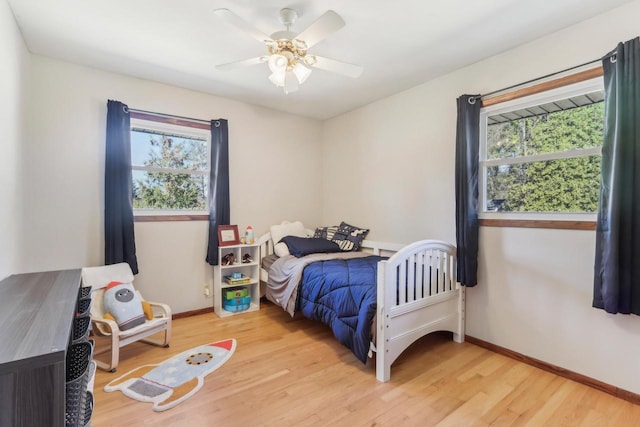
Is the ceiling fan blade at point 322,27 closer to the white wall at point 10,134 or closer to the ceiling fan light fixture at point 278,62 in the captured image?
the ceiling fan light fixture at point 278,62

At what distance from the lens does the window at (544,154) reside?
2236 mm

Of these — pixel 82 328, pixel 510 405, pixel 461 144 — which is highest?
pixel 461 144

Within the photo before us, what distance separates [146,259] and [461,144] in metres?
3.30

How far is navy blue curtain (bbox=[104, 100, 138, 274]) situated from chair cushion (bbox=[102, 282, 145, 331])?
422 mm

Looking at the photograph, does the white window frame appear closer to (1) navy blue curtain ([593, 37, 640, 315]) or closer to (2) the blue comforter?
(2) the blue comforter

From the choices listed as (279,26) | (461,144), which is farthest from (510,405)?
(279,26)

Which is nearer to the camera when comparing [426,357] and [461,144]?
[426,357]

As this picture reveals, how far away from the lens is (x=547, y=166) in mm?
2443

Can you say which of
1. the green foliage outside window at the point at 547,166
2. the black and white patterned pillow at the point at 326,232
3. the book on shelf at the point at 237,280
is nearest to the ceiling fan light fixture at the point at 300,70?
the green foliage outside window at the point at 547,166

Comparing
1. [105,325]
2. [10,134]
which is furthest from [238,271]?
[10,134]

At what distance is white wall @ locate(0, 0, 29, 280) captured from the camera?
190 centimetres

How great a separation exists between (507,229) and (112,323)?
10.7 ft

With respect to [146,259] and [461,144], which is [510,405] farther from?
[146,259]

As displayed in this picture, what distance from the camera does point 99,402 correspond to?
1940mm
